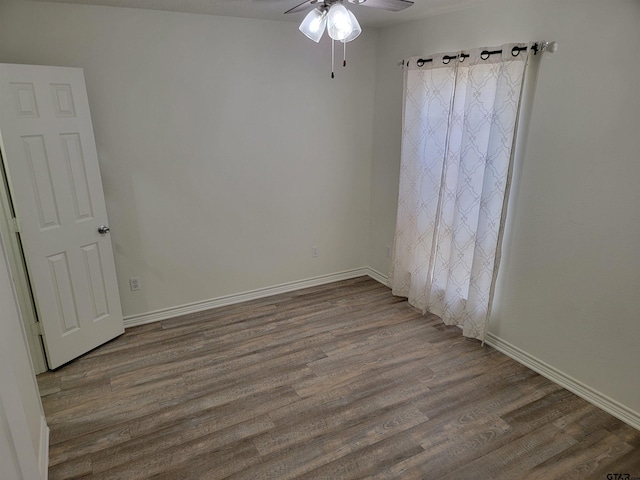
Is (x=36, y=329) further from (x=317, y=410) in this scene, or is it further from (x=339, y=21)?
(x=339, y=21)

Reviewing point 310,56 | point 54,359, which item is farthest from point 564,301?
point 54,359

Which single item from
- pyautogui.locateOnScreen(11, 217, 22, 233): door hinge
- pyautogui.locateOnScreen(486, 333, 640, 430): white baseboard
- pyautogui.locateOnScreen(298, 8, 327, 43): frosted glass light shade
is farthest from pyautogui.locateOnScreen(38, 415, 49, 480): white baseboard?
pyautogui.locateOnScreen(486, 333, 640, 430): white baseboard

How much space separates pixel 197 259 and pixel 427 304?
2132 millimetres

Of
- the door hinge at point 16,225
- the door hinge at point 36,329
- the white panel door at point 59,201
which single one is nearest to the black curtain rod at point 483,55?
the white panel door at point 59,201

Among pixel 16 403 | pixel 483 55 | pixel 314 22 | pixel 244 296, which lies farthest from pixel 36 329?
pixel 483 55

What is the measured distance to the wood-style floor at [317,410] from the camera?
2.16 metres

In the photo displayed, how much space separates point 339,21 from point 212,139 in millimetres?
1797

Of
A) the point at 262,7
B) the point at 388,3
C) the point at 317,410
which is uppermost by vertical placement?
the point at 262,7

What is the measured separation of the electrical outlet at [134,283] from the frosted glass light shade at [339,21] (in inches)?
102

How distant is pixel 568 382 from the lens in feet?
8.98

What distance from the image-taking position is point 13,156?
8.45 feet

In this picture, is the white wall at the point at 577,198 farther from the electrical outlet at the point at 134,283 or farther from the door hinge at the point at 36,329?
the door hinge at the point at 36,329

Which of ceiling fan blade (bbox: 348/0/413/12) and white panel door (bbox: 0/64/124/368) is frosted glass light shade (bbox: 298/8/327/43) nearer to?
ceiling fan blade (bbox: 348/0/413/12)

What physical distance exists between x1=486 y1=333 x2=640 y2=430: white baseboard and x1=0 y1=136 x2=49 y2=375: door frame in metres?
3.33
